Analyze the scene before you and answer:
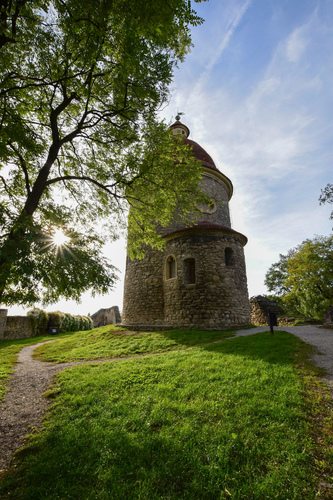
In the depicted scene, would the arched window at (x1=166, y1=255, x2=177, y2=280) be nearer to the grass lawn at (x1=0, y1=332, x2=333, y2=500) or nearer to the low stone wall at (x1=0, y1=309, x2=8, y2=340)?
the grass lawn at (x1=0, y1=332, x2=333, y2=500)

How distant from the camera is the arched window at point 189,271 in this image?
12.2 m

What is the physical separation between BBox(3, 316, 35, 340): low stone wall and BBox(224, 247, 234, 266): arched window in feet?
47.4


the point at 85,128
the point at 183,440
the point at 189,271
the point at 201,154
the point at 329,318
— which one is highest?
the point at 201,154

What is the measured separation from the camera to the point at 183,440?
2834 mm

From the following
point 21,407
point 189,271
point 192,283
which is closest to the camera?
point 21,407

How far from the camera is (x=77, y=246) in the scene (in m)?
5.41

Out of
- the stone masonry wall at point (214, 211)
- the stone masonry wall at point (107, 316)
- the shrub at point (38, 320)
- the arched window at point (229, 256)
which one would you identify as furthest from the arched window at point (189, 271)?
the stone masonry wall at point (107, 316)

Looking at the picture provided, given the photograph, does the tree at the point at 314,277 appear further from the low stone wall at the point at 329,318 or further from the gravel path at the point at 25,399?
the gravel path at the point at 25,399

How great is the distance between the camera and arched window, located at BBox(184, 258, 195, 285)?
12.2 metres

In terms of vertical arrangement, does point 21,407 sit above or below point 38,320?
below

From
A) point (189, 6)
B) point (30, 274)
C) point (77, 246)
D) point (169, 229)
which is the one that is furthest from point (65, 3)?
point (169, 229)

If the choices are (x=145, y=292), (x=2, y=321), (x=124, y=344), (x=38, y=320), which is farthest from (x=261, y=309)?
(x=2, y=321)

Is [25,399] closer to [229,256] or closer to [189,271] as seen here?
[189,271]

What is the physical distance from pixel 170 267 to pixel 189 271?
1.27m
